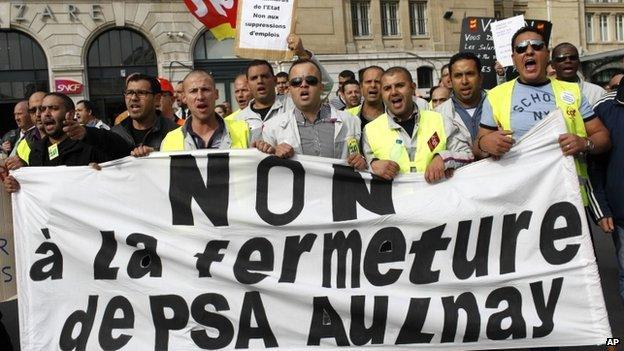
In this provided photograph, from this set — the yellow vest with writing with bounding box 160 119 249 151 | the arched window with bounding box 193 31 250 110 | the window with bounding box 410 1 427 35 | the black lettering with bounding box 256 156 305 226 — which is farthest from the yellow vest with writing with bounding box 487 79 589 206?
the window with bounding box 410 1 427 35

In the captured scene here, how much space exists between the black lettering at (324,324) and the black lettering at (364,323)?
0.22 ft

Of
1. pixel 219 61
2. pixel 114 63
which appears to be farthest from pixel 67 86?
pixel 219 61

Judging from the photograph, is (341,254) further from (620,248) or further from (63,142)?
(63,142)

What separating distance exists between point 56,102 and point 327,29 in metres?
25.3

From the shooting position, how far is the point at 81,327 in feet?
13.3

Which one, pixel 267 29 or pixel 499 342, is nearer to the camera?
pixel 499 342

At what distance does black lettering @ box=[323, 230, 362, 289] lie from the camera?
157 inches

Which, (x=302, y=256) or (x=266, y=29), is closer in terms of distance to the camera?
(x=302, y=256)

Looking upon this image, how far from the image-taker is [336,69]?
1123 inches

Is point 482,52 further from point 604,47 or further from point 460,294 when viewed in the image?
point 604,47

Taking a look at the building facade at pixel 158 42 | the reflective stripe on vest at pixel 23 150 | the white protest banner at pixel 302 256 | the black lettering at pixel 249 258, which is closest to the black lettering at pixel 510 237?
the white protest banner at pixel 302 256

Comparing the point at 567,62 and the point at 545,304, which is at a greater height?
the point at 567,62

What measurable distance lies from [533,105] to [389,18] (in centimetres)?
2766

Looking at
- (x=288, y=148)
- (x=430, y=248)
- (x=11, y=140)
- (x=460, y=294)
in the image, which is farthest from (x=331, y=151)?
(x=11, y=140)
